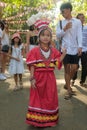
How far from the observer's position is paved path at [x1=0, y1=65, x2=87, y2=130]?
243 inches

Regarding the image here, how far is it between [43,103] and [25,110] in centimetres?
113

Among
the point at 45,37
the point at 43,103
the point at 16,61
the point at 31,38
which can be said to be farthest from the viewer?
the point at 16,61

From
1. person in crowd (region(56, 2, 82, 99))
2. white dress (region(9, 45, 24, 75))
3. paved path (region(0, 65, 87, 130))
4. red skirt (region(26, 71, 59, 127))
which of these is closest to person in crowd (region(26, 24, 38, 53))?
white dress (region(9, 45, 24, 75))

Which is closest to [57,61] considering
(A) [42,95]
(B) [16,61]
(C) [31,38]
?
(A) [42,95]

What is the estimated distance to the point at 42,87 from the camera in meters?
6.14

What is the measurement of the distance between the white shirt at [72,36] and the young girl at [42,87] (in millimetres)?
2078

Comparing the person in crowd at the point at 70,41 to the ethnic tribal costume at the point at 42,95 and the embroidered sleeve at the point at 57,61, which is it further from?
the ethnic tribal costume at the point at 42,95

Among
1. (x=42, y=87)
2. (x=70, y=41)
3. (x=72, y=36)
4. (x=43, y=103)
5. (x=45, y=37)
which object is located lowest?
(x=43, y=103)

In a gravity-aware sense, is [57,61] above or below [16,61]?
above

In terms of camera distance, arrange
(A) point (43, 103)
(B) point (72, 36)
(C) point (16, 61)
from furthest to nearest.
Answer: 1. (C) point (16, 61)
2. (B) point (72, 36)
3. (A) point (43, 103)

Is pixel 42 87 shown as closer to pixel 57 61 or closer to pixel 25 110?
pixel 57 61

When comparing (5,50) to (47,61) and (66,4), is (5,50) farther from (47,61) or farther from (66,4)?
(47,61)

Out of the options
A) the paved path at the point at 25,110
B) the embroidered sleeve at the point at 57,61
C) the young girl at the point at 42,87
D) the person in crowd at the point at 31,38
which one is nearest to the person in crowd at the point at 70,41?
the paved path at the point at 25,110

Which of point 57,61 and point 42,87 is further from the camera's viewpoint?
point 57,61
